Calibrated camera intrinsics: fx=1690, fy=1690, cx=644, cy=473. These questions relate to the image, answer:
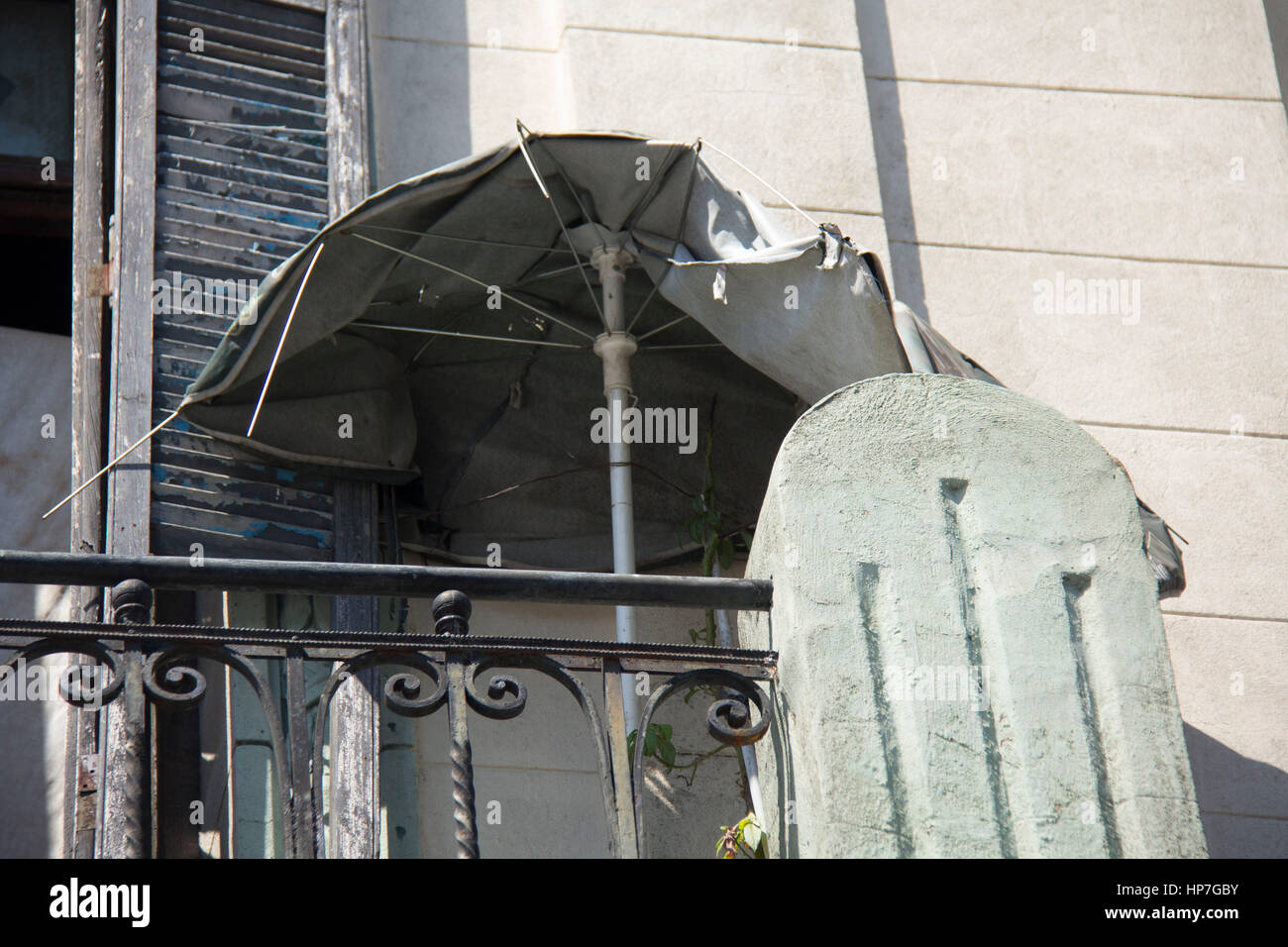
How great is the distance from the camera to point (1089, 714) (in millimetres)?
2994

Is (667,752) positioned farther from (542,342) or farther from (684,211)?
(684,211)

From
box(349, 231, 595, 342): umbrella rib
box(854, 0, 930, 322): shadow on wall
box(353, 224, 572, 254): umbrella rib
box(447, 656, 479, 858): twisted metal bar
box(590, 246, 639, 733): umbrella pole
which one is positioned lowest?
box(447, 656, 479, 858): twisted metal bar

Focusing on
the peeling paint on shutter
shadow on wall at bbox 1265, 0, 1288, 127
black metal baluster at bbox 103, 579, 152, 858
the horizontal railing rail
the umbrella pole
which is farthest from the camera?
shadow on wall at bbox 1265, 0, 1288, 127

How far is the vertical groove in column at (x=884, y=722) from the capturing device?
285 centimetres

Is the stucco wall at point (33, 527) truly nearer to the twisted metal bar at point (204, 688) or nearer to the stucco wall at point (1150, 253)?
the twisted metal bar at point (204, 688)

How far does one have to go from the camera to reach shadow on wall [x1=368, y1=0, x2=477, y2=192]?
5590 millimetres

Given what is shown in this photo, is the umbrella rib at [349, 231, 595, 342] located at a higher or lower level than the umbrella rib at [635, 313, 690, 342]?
higher

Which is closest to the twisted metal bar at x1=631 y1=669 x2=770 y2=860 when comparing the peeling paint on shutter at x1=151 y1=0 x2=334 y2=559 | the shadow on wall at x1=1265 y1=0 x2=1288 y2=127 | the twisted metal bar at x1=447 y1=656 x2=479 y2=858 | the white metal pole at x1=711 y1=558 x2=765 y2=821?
the twisted metal bar at x1=447 y1=656 x2=479 y2=858

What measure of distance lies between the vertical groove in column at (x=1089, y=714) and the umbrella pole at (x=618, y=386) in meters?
1.63

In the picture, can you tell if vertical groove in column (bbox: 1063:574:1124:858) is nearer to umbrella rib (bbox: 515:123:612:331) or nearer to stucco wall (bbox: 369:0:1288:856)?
umbrella rib (bbox: 515:123:612:331)

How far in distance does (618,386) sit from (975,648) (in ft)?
6.07

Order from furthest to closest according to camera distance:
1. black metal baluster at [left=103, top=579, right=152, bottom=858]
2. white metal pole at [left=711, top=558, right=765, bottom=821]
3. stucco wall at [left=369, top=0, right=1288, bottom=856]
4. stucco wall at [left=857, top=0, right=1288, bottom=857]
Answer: stucco wall at [left=369, top=0, right=1288, bottom=856] < stucco wall at [left=857, top=0, right=1288, bottom=857] < white metal pole at [left=711, top=558, right=765, bottom=821] < black metal baluster at [left=103, top=579, right=152, bottom=858]

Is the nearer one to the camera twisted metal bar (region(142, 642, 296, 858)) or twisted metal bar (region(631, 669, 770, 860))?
twisted metal bar (region(142, 642, 296, 858))
